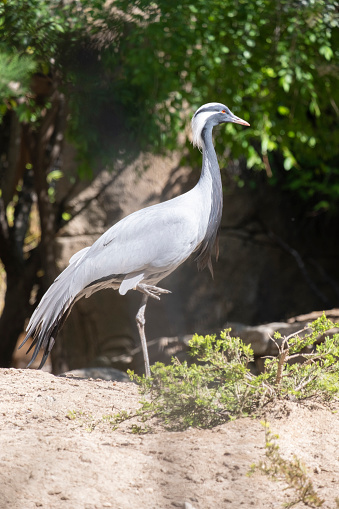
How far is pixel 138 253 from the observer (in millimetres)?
4059

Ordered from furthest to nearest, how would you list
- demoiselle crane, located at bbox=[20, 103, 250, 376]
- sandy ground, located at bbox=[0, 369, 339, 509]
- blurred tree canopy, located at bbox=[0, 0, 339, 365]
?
blurred tree canopy, located at bbox=[0, 0, 339, 365], demoiselle crane, located at bbox=[20, 103, 250, 376], sandy ground, located at bbox=[0, 369, 339, 509]

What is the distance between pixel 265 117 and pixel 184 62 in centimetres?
112

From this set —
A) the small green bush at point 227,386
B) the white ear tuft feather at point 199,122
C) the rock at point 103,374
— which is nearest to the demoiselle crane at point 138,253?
the white ear tuft feather at point 199,122

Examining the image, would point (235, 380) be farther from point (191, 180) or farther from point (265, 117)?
point (191, 180)

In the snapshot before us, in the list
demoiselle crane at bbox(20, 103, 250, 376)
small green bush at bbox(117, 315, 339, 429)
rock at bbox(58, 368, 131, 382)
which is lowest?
rock at bbox(58, 368, 131, 382)

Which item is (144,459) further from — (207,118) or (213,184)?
(207,118)

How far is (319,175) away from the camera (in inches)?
354

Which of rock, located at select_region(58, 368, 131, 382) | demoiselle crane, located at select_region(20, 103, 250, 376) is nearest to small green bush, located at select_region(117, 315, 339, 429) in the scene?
demoiselle crane, located at select_region(20, 103, 250, 376)

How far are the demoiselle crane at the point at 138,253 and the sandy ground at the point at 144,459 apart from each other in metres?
0.70

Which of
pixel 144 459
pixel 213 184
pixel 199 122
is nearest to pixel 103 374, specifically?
pixel 213 184

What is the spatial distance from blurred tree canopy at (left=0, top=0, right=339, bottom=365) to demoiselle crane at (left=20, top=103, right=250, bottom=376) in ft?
6.57

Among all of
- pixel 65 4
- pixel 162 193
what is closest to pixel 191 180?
pixel 162 193

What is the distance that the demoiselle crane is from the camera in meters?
4.00

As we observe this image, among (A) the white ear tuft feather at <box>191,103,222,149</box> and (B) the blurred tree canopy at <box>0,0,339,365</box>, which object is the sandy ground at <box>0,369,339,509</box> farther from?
(B) the blurred tree canopy at <box>0,0,339,365</box>
